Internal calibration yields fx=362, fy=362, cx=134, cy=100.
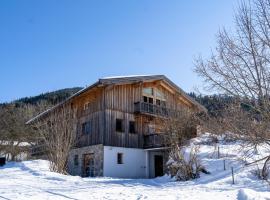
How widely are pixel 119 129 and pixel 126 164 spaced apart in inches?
112

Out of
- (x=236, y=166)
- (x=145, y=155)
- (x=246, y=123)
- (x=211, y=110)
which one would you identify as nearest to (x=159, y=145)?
(x=145, y=155)

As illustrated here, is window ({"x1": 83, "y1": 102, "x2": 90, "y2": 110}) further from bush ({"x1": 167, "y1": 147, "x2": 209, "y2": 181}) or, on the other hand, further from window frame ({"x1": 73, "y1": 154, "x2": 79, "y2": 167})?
bush ({"x1": 167, "y1": 147, "x2": 209, "y2": 181})

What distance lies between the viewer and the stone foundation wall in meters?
27.0

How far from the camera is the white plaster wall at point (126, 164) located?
2692 centimetres

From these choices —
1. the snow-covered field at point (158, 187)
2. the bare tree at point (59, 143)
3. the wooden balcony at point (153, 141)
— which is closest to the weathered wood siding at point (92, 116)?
the bare tree at point (59, 143)

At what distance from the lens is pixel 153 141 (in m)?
29.2

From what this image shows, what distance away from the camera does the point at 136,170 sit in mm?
28594

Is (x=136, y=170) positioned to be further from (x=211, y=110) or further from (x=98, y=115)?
(x=211, y=110)

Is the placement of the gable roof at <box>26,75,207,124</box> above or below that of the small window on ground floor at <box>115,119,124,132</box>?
above

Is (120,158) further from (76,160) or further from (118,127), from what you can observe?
(76,160)

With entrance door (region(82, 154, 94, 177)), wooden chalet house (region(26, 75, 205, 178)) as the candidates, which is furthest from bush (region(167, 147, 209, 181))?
entrance door (region(82, 154, 94, 177))

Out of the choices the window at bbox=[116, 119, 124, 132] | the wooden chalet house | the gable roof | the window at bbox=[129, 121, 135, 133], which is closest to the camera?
the gable roof

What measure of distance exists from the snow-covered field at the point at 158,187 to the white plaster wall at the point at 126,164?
5383mm

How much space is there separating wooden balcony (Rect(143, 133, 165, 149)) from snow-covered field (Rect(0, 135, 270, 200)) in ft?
11.3
